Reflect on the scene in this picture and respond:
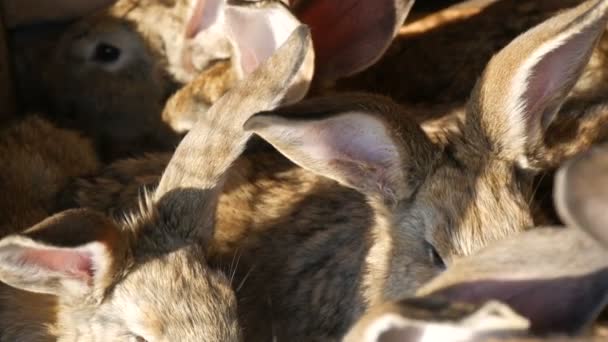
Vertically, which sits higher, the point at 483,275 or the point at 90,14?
the point at 483,275

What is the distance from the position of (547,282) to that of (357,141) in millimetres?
590

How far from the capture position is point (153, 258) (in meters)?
2.26

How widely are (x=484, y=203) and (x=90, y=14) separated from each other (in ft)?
6.39

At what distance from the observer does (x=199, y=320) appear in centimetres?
218

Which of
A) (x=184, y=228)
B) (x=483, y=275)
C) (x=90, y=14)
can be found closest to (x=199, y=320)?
(x=184, y=228)

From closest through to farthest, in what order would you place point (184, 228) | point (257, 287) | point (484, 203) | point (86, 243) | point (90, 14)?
point (86, 243)
point (484, 203)
point (184, 228)
point (257, 287)
point (90, 14)

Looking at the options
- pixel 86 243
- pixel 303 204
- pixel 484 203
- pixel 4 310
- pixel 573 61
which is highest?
pixel 573 61

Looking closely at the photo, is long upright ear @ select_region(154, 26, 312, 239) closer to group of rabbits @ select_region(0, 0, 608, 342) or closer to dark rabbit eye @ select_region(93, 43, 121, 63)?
group of rabbits @ select_region(0, 0, 608, 342)

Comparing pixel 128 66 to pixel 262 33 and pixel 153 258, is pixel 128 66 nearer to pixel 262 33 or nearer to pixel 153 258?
pixel 262 33

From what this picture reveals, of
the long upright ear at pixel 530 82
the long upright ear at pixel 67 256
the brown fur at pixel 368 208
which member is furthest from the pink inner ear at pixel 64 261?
the long upright ear at pixel 530 82

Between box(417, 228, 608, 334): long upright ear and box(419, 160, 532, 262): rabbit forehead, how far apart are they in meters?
0.26

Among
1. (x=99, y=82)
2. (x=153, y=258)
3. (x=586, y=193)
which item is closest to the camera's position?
(x=586, y=193)

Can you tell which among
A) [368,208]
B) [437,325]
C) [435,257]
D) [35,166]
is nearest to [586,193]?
[437,325]

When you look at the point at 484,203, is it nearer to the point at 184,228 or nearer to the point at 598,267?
the point at 598,267
